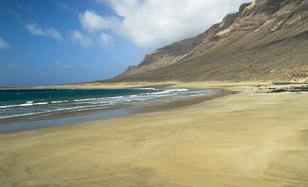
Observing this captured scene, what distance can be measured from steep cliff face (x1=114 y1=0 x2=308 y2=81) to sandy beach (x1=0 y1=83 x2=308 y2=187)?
7071 cm

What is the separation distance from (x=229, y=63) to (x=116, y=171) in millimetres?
117802

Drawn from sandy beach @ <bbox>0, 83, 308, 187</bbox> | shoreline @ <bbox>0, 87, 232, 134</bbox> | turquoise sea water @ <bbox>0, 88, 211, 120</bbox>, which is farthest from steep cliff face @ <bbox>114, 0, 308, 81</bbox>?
sandy beach @ <bbox>0, 83, 308, 187</bbox>

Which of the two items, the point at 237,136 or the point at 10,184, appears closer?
the point at 10,184

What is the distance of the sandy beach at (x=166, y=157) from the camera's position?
9.84 m

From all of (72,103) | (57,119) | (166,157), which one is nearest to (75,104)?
(72,103)

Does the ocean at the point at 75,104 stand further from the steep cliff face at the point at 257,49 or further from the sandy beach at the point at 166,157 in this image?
the steep cliff face at the point at 257,49

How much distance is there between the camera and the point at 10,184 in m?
10.1

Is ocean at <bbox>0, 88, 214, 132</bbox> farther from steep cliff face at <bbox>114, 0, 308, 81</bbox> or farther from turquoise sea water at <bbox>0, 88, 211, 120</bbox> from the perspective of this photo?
steep cliff face at <bbox>114, 0, 308, 81</bbox>

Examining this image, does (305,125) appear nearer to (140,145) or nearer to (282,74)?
(140,145)

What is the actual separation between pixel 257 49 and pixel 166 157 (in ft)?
391

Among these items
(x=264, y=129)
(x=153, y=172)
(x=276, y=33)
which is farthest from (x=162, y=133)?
(x=276, y=33)

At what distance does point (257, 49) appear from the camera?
126 meters

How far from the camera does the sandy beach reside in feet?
32.3

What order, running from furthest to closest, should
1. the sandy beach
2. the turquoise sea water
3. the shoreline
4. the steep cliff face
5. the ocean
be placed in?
the steep cliff face, the turquoise sea water, the ocean, the shoreline, the sandy beach
